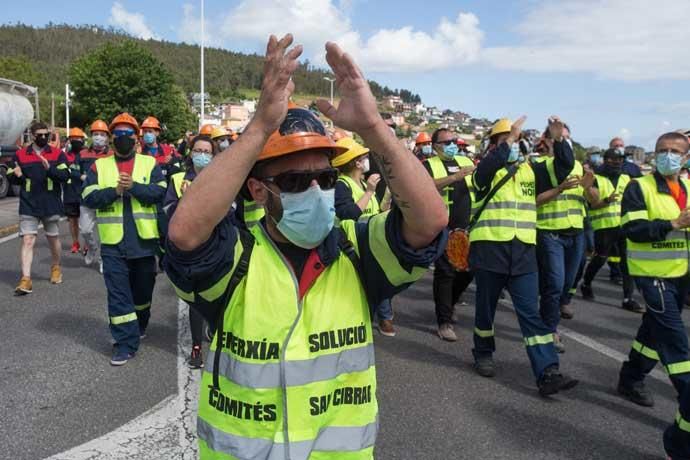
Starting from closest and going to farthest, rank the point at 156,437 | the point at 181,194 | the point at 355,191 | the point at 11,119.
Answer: the point at 156,437, the point at 181,194, the point at 355,191, the point at 11,119

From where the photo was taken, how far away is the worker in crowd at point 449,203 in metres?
6.21

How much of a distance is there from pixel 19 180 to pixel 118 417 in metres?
5.14

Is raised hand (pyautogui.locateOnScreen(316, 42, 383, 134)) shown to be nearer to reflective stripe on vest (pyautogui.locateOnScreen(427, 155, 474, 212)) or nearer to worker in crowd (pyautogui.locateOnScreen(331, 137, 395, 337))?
worker in crowd (pyautogui.locateOnScreen(331, 137, 395, 337))

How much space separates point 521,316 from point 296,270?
3.28 metres

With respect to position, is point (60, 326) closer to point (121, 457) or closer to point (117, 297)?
point (117, 297)

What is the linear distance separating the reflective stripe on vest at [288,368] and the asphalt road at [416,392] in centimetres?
198

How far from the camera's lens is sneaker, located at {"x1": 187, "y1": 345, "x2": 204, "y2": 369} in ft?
16.3

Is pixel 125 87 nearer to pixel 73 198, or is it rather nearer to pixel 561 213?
pixel 73 198

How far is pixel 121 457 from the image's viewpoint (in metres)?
3.44

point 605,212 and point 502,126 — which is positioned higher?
point 502,126

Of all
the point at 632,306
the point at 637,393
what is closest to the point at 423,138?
the point at 632,306

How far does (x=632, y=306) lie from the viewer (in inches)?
301

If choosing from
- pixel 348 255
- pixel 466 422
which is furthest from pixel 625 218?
pixel 348 255

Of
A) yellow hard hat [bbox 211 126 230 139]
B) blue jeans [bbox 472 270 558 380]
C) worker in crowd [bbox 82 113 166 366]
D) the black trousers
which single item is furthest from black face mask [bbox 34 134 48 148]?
blue jeans [bbox 472 270 558 380]
